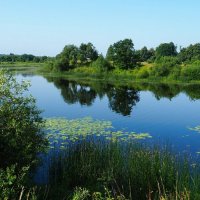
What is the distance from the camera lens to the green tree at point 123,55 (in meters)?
86.7

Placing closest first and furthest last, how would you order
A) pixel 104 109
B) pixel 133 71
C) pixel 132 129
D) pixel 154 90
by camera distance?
pixel 132 129, pixel 104 109, pixel 154 90, pixel 133 71

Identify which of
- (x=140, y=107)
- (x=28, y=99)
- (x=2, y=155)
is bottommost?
(x=140, y=107)

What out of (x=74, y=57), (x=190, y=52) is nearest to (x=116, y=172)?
(x=74, y=57)

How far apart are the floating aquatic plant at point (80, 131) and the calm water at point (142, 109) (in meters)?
1.59

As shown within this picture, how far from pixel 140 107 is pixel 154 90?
57.5 ft

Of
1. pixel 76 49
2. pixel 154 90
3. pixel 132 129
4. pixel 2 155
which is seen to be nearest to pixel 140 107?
pixel 132 129

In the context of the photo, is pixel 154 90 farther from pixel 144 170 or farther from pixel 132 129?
pixel 144 170

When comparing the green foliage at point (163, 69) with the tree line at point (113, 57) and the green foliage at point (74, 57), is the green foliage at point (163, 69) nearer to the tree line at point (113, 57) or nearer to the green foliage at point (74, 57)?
the tree line at point (113, 57)

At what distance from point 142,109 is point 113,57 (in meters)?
50.8

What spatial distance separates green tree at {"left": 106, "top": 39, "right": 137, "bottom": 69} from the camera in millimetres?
86688

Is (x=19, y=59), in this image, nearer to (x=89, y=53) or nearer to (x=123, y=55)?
(x=89, y=53)

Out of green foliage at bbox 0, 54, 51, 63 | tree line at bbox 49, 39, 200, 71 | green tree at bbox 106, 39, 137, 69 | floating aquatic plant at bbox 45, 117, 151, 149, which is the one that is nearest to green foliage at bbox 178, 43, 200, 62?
tree line at bbox 49, 39, 200, 71

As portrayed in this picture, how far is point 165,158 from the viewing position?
13.5 m

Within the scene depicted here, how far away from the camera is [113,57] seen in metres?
90.0
